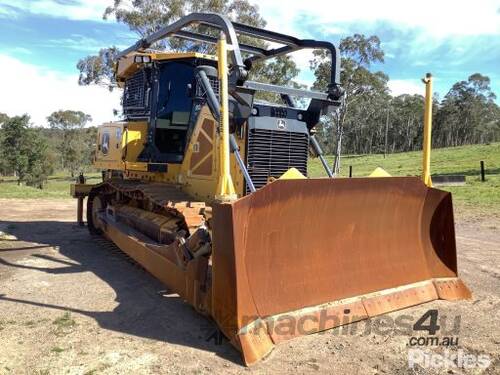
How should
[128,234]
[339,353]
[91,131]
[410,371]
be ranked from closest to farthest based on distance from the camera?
[410,371]
[339,353]
[128,234]
[91,131]

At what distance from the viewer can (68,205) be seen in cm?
1505

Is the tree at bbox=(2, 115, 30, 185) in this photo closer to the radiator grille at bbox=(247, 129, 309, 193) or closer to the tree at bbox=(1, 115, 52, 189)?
the tree at bbox=(1, 115, 52, 189)

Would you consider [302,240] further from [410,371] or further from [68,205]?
[68,205]

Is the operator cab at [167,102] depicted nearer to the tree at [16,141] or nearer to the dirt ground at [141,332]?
the dirt ground at [141,332]

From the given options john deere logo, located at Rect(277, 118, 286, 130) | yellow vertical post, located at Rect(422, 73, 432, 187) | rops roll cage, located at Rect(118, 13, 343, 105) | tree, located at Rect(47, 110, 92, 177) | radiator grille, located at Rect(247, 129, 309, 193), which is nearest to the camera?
rops roll cage, located at Rect(118, 13, 343, 105)

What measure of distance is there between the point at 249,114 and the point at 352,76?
978 inches

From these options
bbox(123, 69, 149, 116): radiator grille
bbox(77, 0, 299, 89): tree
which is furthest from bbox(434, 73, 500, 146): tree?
bbox(123, 69, 149, 116): radiator grille

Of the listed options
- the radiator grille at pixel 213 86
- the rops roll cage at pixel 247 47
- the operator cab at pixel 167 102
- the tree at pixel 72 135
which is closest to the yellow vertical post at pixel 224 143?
the rops roll cage at pixel 247 47

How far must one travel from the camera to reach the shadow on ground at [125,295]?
4242 millimetres

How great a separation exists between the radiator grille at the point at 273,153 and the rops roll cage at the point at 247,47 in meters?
0.54

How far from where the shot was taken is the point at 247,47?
6316 millimetres

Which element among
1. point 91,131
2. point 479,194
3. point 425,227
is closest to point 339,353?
point 425,227

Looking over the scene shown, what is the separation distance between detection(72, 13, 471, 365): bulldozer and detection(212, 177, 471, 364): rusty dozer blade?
1 cm

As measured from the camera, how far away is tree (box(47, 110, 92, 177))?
2517 inches
